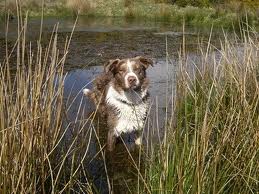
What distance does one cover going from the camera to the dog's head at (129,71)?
5180 millimetres

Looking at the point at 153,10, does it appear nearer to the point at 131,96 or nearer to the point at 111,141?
the point at 131,96

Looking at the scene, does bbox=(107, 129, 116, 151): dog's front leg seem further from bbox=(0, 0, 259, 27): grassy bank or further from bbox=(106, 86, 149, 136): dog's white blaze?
bbox=(0, 0, 259, 27): grassy bank

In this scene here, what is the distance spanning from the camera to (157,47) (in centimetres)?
1380

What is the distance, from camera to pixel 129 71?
17.5 ft

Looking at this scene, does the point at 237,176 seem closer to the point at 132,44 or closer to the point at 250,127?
the point at 250,127

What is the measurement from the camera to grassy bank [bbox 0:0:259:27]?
20.5 m

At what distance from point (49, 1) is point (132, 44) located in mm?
12570

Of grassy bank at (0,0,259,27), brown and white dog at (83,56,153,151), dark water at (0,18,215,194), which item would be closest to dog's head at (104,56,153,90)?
brown and white dog at (83,56,153,151)

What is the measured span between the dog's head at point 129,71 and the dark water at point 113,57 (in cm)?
35

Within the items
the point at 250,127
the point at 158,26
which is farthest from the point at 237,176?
the point at 158,26

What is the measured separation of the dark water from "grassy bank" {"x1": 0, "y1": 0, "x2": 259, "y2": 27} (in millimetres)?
1142

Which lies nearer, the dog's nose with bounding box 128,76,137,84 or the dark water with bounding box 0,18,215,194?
the dark water with bounding box 0,18,215,194

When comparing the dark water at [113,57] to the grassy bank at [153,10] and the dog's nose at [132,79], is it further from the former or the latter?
the grassy bank at [153,10]

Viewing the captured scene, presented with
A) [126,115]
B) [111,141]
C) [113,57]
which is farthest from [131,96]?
[113,57]
